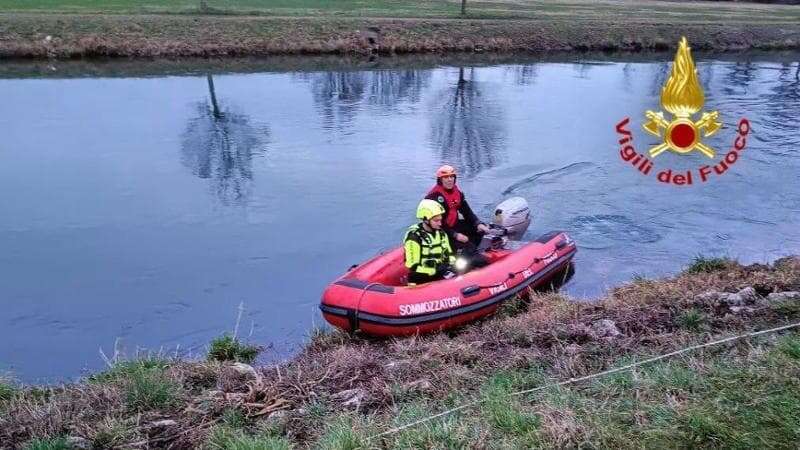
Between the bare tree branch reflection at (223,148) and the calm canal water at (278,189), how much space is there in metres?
0.05

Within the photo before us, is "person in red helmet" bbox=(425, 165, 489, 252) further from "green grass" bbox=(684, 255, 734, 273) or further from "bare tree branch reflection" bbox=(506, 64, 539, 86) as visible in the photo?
"bare tree branch reflection" bbox=(506, 64, 539, 86)

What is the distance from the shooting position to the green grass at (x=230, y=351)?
629 cm

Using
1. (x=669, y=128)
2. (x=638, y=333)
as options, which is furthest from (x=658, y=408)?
(x=669, y=128)

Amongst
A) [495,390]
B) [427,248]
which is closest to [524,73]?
[427,248]

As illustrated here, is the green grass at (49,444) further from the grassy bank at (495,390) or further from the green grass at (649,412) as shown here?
the green grass at (649,412)

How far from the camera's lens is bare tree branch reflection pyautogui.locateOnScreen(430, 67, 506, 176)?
12281 mm

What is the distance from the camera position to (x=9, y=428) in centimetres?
447

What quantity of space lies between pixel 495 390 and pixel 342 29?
19.5 metres

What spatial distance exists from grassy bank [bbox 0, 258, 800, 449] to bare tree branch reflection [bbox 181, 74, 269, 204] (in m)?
4.69

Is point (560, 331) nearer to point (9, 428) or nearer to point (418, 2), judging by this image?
point (9, 428)

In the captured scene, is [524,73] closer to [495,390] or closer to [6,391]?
[495,390]

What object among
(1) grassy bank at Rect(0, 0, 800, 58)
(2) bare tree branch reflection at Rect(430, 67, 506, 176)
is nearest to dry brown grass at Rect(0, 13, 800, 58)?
(1) grassy bank at Rect(0, 0, 800, 58)

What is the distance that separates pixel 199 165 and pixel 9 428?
24.6 ft

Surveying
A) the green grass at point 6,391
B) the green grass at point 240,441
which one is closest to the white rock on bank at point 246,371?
the green grass at point 240,441
